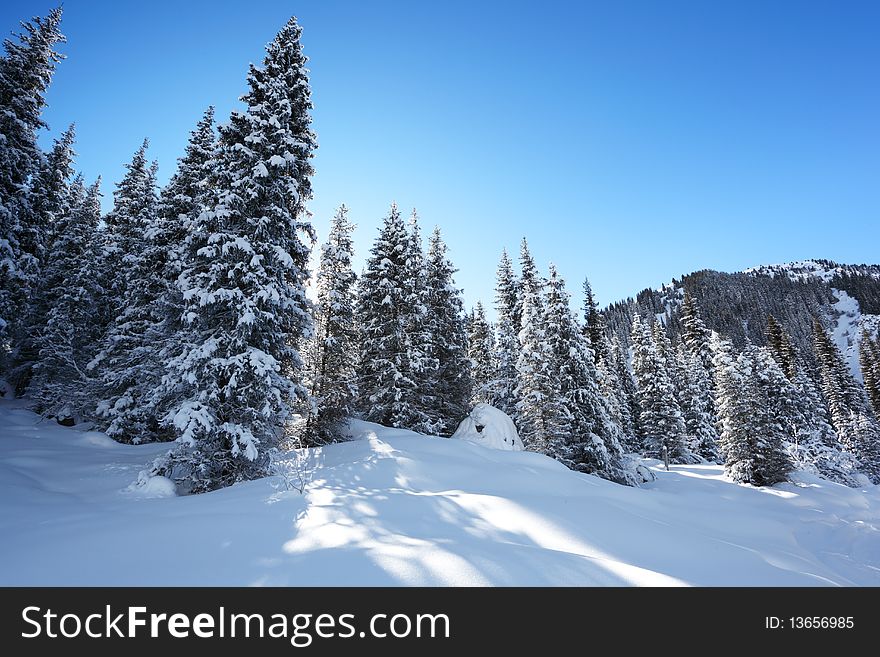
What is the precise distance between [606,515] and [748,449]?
2305 centimetres

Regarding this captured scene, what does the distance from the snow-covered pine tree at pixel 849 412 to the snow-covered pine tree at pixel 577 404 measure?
34.3 metres

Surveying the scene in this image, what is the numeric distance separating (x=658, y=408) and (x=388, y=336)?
30621 millimetres

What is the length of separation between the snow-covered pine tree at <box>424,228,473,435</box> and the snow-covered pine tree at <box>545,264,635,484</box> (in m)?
5.54

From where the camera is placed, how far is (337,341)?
18781 mm

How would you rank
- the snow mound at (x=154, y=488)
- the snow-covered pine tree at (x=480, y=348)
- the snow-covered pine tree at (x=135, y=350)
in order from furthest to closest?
the snow-covered pine tree at (x=480, y=348), the snow-covered pine tree at (x=135, y=350), the snow mound at (x=154, y=488)

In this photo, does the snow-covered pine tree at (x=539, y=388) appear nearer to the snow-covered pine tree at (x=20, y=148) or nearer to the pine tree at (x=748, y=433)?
the pine tree at (x=748, y=433)

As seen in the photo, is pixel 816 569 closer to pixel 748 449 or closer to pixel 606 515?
pixel 606 515

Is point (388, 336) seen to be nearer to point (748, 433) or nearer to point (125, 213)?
point (125, 213)

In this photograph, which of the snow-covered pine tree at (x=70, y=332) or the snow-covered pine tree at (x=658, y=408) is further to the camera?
the snow-covered pine tree at (x=658, y=408)

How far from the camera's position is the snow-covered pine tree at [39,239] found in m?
15.6

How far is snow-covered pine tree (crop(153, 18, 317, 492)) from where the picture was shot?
10.0 metres

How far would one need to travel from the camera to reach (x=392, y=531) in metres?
5.09

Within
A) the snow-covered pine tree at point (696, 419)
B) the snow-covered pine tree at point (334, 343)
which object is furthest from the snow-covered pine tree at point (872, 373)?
the snow-covered pine tree at point (334, 343)

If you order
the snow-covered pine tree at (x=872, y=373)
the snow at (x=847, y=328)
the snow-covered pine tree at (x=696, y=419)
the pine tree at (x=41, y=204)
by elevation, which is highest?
the snow at (x=847, y=328)
